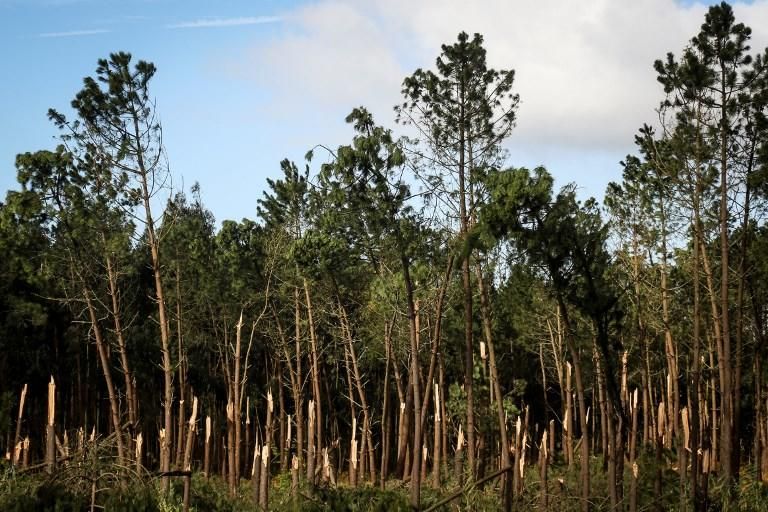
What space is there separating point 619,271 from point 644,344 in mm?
2410

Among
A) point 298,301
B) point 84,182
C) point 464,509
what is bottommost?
point 464,509

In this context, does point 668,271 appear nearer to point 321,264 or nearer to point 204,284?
point 321,264

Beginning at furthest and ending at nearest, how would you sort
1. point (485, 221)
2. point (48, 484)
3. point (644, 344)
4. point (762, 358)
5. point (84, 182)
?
point (762, 358)
point (644, 344)
point (84, 182)
point (485, 221)
point (48, 484)

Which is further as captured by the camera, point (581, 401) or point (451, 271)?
point (451, 271)

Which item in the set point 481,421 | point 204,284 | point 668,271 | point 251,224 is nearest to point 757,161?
point 668,271

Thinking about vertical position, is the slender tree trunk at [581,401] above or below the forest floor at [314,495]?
above

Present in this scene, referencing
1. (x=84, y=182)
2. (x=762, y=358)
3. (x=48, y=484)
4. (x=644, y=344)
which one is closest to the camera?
(x=48, y=484)

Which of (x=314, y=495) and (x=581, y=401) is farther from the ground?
(x=581, y=401)

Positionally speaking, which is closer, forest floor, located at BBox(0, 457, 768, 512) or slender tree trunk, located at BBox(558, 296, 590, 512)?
forest floor, located at BBox(0, 457, 768, 512)

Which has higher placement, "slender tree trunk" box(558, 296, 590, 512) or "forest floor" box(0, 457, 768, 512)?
"slender tree trunk" box(558, 296, 590, 512)

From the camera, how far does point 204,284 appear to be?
32094 mm

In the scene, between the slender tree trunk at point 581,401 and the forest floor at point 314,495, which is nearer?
the forest floor at point 314,495

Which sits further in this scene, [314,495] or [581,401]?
[314,495]

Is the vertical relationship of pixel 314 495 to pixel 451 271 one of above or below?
below
